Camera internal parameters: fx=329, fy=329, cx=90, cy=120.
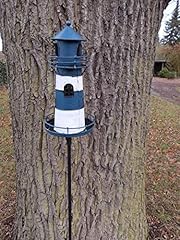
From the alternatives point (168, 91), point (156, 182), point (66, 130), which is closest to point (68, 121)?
point (66, 130)

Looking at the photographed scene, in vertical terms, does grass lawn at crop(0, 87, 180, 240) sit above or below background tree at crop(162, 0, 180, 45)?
below

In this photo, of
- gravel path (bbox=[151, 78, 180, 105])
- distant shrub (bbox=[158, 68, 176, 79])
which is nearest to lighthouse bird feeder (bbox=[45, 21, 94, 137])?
gravel path (bbox=[151, 78, 180, 105])

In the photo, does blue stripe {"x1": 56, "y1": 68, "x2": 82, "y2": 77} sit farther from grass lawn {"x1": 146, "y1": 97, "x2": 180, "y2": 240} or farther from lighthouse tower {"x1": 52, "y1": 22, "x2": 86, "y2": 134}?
grass lawn {"x1": 146, "y1": 97, "x2": 180, "y2": 240}

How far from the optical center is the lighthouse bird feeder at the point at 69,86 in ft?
4.74

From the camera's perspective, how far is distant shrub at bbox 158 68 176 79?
2352 cm

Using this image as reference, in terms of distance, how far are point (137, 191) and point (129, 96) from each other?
700 millimetres

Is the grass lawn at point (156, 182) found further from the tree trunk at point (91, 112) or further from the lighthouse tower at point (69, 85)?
the lighthouse tower at point (69, 85)

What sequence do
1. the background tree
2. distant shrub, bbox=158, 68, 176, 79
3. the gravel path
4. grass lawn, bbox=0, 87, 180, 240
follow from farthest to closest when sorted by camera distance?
the background tree, distant shrub, bbox=158, 68, 176, 79, the gravel path, grass lawn, bbox=0, 87, 180, 240

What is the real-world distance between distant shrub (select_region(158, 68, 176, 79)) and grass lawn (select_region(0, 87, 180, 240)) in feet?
57.9

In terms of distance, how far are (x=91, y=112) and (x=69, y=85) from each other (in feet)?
1.24

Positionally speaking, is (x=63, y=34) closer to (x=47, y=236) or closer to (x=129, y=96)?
(x=129, y=96)

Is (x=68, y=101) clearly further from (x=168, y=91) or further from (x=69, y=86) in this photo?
(x=168, y=91)

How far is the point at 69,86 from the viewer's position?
4.88 ft

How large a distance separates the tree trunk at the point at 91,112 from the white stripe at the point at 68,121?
11.0 inches
